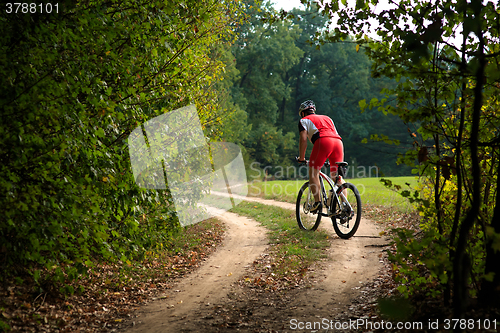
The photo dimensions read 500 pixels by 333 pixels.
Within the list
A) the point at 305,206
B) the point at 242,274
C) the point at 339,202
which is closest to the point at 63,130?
the point at 242,274

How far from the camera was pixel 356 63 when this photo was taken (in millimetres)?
53625

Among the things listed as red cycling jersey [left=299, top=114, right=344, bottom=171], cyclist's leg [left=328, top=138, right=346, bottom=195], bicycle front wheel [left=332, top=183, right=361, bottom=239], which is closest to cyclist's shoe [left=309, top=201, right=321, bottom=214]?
bicycle front wheel [left=332, top=183, right=361, bottom=239]

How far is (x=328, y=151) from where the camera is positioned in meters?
7.01

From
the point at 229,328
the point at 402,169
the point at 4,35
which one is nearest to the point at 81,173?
the point at 4,35

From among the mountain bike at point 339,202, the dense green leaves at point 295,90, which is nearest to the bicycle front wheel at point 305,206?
the mountain bike at point 339,202

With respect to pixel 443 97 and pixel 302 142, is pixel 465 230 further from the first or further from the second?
pixel 302 142

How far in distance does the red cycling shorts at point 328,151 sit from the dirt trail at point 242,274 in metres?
1.53

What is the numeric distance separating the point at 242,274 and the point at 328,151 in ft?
9.38

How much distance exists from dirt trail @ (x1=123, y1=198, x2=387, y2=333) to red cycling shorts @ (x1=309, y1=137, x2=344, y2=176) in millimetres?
1533

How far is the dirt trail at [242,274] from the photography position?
415cm

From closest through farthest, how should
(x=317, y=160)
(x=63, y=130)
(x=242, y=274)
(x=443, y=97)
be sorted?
(x=443, y=97), (x=63, y=130), (x=242, y=274), (x=317, y=160)

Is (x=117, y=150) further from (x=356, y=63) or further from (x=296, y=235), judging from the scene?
(x=356, y=63)

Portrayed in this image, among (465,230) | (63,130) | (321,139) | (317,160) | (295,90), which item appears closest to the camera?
(465,230)

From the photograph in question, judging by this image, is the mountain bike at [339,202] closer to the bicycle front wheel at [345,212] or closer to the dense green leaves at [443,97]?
the bicycle front wheel at [345,212]
